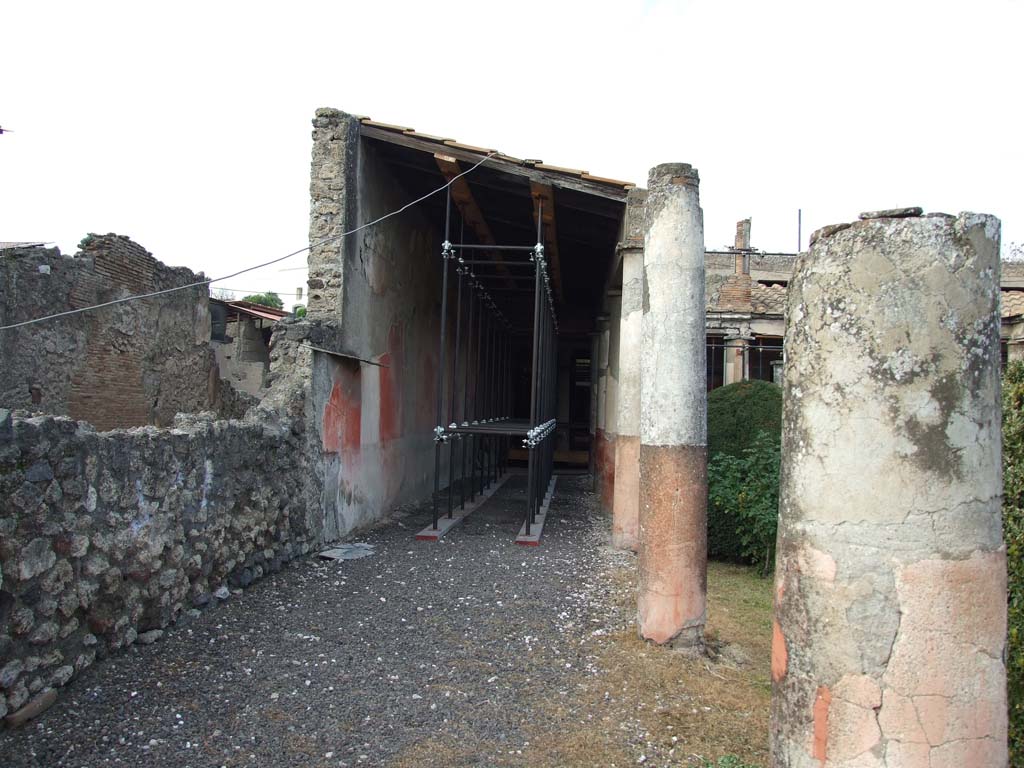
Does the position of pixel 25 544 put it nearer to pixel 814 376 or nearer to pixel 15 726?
pixel 15 726

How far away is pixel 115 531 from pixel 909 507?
147 inches

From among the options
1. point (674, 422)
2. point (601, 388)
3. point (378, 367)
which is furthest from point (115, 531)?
point (601, 388)

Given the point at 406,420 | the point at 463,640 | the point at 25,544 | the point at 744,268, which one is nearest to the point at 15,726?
the point at 25,544

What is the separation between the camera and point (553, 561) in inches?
269

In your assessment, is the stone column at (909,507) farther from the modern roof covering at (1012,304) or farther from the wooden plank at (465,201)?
the modern roof covering at (1012,304)

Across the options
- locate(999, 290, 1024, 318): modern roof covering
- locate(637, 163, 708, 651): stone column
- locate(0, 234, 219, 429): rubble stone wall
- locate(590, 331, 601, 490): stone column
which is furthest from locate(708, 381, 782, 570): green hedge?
locate(999, 290, 1024, 318): modern roof covering

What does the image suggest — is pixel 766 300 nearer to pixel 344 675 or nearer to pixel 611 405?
pixel 611 405

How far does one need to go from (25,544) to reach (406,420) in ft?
21.5

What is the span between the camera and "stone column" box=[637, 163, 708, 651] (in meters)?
4.59

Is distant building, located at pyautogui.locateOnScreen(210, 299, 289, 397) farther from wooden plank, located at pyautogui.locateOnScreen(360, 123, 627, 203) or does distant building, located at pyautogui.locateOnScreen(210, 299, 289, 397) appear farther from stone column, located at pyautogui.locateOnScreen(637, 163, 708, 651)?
stone column, located at pyautogui.locateOnScreen(637, 163, 708, 651)

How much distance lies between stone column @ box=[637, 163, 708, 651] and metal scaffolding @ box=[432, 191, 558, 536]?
2.94 meters

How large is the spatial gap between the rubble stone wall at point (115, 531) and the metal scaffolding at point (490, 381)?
8.92ft

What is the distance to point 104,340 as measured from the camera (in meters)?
8.59

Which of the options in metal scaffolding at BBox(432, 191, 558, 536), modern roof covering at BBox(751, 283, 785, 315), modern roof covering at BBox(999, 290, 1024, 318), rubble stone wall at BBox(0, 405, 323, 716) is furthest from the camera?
modern roof covering at BBox(751, 283, 785, 315)
